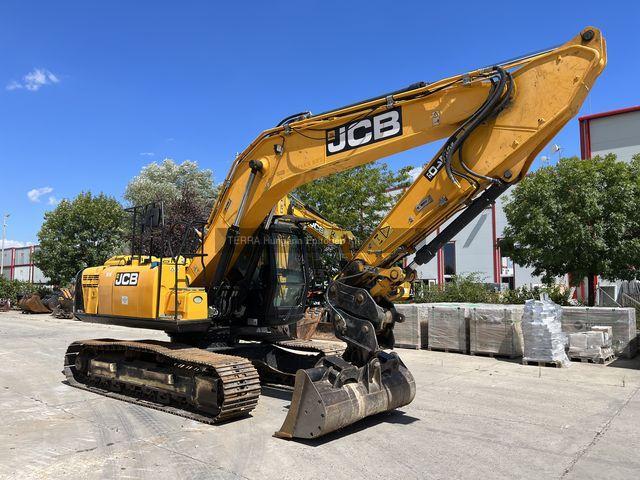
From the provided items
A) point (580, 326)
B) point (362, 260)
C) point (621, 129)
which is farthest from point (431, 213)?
point (621, 129)

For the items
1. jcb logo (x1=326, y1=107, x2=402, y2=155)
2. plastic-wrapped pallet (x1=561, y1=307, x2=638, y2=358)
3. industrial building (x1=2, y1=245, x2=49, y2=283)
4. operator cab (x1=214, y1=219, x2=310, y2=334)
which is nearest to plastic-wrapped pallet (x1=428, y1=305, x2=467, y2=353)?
plastic-wrapped pallet (x1=561, y1=307, x2=638, y2=358)

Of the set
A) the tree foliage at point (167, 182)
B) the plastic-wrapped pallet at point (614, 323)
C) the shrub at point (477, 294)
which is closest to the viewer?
the plastic-wrapped pallet at point (614, 323)

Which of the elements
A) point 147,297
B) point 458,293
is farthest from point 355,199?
point 147,297

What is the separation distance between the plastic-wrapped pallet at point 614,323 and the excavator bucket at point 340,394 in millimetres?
7090

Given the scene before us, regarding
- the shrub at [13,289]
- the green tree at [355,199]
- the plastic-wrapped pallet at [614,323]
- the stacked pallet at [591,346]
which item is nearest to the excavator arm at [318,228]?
the stacked pallet at [591,346]

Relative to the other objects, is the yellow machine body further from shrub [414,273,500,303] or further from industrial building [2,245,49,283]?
industrial building [2,245,49,283]

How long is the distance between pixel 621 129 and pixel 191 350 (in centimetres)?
2525

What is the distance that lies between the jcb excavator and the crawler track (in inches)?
0.9

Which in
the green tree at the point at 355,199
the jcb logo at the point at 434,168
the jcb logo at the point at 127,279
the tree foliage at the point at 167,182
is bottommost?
the jcb logo at the point at 127,279

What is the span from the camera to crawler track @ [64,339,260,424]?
666cm

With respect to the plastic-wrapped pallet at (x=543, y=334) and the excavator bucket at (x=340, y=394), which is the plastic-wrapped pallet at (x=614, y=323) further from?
the excavator bucket at (x=340, y=394)

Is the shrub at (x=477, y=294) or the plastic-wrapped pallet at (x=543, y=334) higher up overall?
the shrub at (x=477, y=294)

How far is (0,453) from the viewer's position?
5.62 metres

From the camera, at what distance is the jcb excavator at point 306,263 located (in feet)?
18.2
